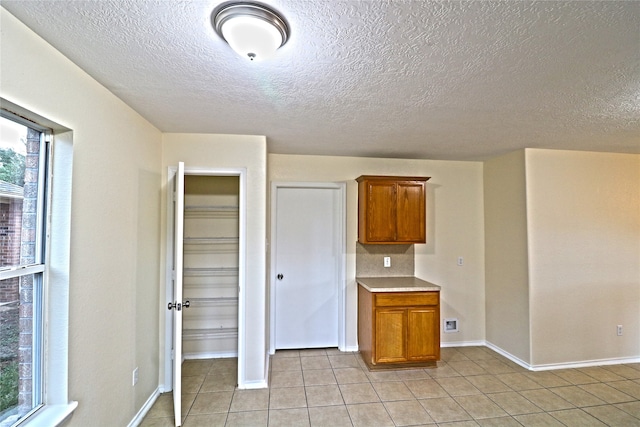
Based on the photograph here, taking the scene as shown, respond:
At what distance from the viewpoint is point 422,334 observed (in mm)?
3281

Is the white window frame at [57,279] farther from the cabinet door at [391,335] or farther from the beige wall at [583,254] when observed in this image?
the beige wall at [583,254]

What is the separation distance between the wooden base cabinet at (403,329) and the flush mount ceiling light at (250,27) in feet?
8.63

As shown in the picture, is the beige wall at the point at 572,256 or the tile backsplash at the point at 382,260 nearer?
the beige wall at the point at 572,256

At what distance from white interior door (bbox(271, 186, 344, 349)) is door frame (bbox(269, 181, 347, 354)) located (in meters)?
0.02

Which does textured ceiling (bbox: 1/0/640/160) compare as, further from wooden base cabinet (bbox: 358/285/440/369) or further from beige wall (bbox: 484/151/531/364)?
wooden base cabinet (bbox: 358/285/440/369)

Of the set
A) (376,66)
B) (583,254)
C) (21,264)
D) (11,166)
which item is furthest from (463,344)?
(11,166)

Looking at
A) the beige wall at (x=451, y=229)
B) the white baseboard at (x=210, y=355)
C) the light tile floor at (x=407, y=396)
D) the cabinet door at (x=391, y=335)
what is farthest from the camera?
the beige wall at (x=451, y=229)

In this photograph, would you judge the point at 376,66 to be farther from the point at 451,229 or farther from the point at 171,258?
the point at 451,229

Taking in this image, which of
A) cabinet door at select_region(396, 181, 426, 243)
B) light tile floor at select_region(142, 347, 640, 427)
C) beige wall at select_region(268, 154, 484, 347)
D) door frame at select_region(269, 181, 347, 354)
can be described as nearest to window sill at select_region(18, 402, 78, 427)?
light tile floor at select_region(142, 347, 640, 427)

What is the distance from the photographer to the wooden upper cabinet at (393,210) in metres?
3.55

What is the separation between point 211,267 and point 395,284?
212 centimetres

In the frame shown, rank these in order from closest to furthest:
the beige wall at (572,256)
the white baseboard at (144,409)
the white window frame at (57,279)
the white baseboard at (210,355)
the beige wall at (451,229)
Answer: the white window frame at (57,279)
the white baseboard at (144,409)
the beige wall at (572,256)
the white baseboard at (210,355)
the beige wall at (451,229)

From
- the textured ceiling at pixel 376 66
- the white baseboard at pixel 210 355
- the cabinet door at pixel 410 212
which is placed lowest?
the white baseboard at pixel 210 355

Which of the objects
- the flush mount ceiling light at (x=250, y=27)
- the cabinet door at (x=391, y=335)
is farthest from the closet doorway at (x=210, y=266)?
the flush mount ceiling light at (x=250, y=27)
